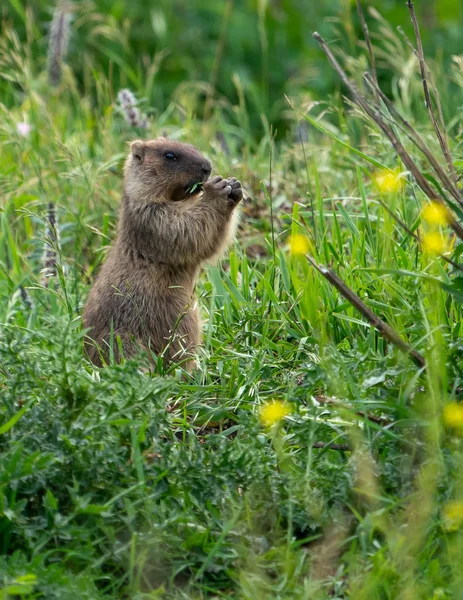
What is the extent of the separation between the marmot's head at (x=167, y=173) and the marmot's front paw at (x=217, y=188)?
91 mm

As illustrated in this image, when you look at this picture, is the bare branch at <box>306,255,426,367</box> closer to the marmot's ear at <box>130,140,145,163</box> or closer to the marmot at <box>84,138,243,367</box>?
the marmot at <box>84,138,243,367</box>

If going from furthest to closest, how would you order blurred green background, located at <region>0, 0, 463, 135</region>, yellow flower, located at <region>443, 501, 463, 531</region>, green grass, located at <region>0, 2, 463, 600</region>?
blurred green background, located at <region>0, 0, 463, 135</region> → green grass, located at <region>0, 2, 463, 600</region> → yellow flower, located at <region>443, 501, 463, 531</region>

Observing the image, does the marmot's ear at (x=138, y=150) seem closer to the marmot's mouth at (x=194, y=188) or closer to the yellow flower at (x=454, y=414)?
the marmot's mouth at (x=194, y=188)

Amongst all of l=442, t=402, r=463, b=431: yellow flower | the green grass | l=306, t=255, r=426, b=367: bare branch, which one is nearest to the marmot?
the green grass

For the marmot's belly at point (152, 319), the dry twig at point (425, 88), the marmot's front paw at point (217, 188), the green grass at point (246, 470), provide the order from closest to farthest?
the green grass at point (246, 470)
the dry twig at point (425, 88)
the marmot's belly at point (152, 319)
the marmot's front paw at point (217, 188)

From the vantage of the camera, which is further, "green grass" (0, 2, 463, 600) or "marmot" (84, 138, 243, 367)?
"marmot" (84, 138, 243, 367)

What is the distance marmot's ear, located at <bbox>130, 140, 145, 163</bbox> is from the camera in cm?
512

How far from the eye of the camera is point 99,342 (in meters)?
4.43

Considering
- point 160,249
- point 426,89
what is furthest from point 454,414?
point 160,249

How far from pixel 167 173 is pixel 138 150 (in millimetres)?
257

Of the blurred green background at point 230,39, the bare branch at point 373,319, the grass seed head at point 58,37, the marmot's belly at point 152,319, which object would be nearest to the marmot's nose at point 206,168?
the marmot's belly at point 152,319

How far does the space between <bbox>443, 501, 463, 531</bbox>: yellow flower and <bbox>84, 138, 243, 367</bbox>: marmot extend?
5.05 feet

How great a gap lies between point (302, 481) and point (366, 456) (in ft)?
0.73

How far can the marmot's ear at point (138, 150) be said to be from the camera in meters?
5.12
